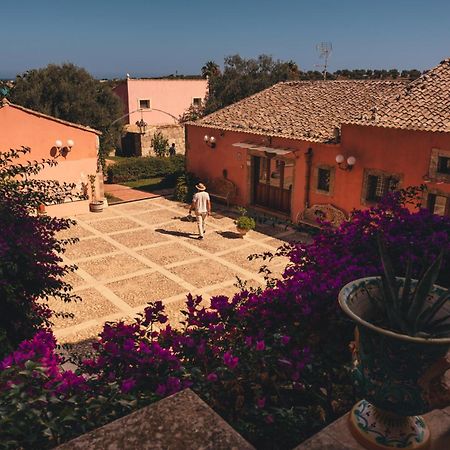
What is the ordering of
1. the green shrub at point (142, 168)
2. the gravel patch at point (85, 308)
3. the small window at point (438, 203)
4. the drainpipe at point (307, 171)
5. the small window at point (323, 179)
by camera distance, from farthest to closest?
the green shrub at point (142, 168)
the drainpipe at point (307, 171)
the small window at point (323, 179)
the small window at point (438, 203)
the gravel patch at point (85, 308)

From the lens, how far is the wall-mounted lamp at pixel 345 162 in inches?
559

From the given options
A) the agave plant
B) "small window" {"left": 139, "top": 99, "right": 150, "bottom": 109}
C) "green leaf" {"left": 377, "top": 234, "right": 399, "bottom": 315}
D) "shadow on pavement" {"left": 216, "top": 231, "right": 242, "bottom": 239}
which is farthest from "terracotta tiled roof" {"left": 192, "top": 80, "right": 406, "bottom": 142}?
"small window" {"left": 139, "top": 99, "right": 150, "bottom": 109}

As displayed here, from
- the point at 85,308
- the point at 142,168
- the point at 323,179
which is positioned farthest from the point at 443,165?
the point at 142,168

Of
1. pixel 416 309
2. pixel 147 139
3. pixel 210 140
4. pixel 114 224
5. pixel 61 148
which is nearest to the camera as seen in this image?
pixel 416 309

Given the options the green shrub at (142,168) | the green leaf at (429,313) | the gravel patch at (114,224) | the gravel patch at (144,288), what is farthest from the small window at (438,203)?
the green shrub at (142,168)

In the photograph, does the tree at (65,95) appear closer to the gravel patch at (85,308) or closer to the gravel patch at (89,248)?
the gravel patch at (89,248)

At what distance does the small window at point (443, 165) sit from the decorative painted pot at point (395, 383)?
36.8 feet

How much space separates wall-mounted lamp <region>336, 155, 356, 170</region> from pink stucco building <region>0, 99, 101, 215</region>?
9.47 metres

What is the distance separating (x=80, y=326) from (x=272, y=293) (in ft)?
19.4

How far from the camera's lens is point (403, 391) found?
2.59 m

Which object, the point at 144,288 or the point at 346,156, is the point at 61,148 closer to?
the point at 144,288

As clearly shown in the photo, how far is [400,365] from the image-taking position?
8.32 feet

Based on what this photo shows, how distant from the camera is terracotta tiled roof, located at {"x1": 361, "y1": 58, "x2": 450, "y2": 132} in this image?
12570mm

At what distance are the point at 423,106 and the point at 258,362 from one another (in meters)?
12.5
